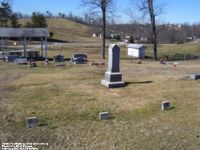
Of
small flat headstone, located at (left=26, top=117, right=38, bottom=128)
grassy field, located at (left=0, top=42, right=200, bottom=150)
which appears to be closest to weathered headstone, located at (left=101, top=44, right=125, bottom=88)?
grassy field, located at (left=0, top=42, right=200, bottom=150)

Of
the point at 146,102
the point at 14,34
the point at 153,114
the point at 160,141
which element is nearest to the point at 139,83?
the point at 146,102

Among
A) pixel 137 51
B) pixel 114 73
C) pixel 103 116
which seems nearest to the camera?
pixel 103 116

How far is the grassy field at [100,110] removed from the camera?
11.5 meters

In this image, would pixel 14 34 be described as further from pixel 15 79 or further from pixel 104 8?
pixel 15 79

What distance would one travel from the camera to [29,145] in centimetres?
1116

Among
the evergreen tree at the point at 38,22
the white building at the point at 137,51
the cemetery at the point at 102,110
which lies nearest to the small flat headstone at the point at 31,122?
the cemetery at the point at 102,110

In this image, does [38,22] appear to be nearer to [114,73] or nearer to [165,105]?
[114,73]

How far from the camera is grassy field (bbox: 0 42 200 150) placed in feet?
37.7

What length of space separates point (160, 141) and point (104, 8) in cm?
3052

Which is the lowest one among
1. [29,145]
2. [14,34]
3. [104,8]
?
[29,145]

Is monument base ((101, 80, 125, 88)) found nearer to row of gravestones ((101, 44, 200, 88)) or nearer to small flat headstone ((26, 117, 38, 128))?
row of gravestones ((101, 44, 200, 88))

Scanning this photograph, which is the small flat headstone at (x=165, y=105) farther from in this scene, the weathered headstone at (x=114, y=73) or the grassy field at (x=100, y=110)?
the weathered headstone at (x=114, y=73)

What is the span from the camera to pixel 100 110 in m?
14.9

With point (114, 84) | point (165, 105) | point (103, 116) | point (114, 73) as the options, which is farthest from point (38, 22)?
point (103, 116)
